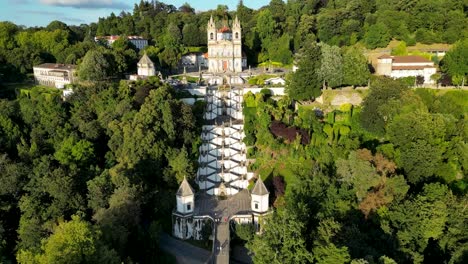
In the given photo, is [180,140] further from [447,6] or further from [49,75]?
[447,6]

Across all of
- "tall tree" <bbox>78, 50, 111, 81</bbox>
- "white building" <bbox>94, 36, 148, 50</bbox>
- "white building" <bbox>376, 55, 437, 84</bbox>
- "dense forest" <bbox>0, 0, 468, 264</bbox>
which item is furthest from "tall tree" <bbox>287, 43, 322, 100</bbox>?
"white building" <bbox>94, 36, 148, 50</bbox>

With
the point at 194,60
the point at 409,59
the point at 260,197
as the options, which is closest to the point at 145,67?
the point at 194,60

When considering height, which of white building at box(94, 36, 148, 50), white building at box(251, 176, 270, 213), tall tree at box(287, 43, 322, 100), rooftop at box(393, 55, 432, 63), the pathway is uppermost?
white building at box(94, 36, 148, 50)

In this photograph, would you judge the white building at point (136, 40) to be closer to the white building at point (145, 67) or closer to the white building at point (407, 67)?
the white building at point (145, 67)

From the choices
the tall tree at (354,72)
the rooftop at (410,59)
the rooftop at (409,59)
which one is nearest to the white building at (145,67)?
the tall tree at (354,72)

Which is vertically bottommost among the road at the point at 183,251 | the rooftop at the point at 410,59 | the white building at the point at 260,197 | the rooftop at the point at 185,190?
the road at the point at 183,251

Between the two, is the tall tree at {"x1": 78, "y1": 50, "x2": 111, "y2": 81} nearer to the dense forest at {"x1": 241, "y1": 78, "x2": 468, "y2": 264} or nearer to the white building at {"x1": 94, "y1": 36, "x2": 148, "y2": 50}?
the dense forest at {"x1": 241, "y1": 78, "x2": 468, "y2": 264}

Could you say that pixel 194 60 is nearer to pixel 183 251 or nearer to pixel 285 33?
pixel 285 33
